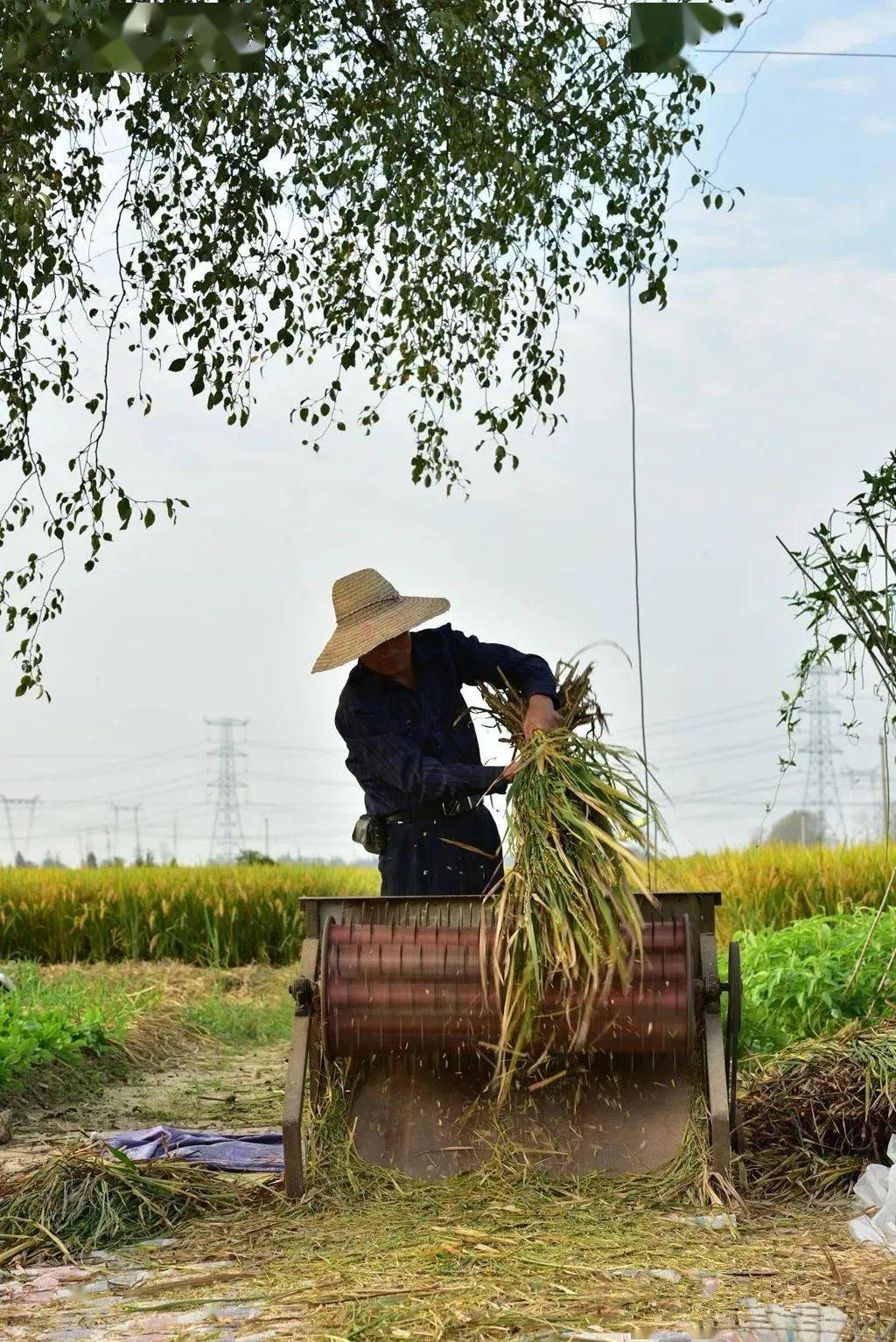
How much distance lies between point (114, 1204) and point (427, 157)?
15.9ft

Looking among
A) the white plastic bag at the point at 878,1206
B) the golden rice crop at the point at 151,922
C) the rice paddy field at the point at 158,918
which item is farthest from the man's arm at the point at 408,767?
the golden rice crop at the point at 151,922

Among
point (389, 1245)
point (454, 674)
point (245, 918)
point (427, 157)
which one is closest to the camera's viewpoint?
point (389, 1245)

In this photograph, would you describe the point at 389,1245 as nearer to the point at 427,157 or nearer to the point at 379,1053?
the point at 379,1053

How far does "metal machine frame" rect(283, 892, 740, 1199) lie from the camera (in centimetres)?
406

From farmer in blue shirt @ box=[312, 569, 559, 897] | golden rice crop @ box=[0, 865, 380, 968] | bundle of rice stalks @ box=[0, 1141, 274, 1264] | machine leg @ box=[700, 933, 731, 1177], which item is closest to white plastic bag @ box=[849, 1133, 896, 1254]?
machine leg @ box=[700, 933, 731, 1177]

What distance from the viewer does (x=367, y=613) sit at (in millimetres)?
4777

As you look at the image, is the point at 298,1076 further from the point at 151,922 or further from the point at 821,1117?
the point at 151,922

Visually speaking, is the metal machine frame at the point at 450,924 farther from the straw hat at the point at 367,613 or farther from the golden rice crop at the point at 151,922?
the golden rice crop at the point at 151,922

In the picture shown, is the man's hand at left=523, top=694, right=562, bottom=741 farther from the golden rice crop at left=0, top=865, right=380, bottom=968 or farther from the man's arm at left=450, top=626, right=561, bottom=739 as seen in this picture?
the golden rice crop at left=0, top=865, right=380, bottom=968

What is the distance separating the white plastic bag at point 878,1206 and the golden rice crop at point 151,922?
26.7ft

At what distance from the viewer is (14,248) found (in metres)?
5.96

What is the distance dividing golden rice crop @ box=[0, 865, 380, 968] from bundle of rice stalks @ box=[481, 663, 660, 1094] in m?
8.00

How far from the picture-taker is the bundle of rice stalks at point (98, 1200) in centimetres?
403

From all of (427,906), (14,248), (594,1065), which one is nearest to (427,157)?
(14,248)
